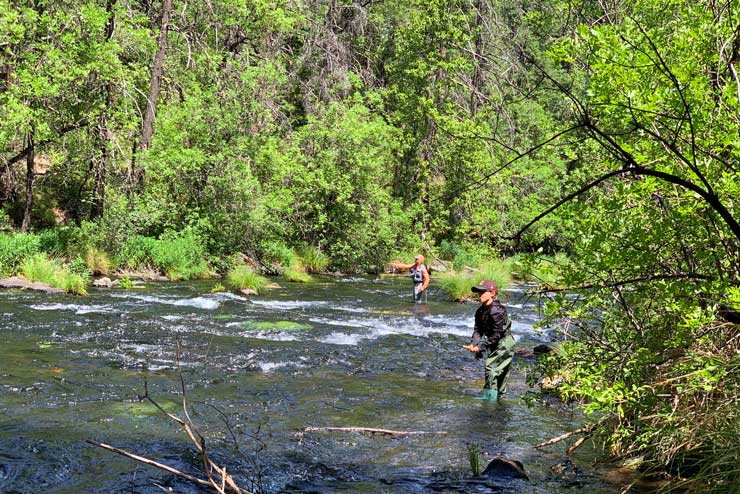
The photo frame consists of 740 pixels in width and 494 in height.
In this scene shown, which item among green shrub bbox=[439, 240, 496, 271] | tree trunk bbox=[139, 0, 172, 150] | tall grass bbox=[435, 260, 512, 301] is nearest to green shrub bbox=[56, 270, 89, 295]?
tree trunk bbox=[139, 0, 172, 150]

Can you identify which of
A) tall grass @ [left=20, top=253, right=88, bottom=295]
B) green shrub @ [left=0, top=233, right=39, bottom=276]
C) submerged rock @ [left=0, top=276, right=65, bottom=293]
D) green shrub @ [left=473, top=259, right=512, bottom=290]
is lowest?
green shrub @ [left=473, top=259, right=512, bottom=290]

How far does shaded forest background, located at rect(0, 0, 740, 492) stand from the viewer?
4.93 metres

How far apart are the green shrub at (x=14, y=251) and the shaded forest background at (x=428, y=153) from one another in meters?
1.83

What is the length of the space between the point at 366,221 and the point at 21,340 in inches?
727

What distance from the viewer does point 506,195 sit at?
3144 cm

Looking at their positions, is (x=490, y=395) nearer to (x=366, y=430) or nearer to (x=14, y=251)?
(x=366, y=430)

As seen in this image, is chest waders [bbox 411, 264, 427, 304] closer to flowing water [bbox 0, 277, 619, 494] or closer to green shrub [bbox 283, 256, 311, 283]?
flowing water [bbox 0, 277, 619, 494]

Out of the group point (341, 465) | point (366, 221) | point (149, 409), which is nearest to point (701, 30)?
point (341, 465)

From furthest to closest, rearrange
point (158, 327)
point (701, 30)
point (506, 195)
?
point (506, 195) → point (158, 327) → point (701, 30)

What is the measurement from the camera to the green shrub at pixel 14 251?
18.7 m

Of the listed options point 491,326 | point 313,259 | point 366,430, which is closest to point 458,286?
point 313,259

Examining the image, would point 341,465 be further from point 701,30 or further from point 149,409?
point 701,30

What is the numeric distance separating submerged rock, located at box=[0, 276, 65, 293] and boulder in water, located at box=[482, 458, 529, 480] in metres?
13.7

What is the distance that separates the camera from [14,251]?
62.3ft
